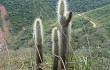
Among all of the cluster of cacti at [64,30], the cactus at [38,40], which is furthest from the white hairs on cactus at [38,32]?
the cluster of cacti at [64,30]

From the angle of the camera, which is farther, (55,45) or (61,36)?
(55,45)

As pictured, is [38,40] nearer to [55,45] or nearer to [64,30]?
[55,45]

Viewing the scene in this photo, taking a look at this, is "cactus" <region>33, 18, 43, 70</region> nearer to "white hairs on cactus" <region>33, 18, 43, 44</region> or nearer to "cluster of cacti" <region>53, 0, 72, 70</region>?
"white hairs on cactus" <region>33, 18, 43, 44</region>

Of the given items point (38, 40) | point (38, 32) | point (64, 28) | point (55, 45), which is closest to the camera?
point (64, 28)

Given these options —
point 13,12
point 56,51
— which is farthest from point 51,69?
point 13,12

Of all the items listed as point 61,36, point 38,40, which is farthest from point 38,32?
point 61,36

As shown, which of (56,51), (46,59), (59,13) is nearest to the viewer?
(59,13)

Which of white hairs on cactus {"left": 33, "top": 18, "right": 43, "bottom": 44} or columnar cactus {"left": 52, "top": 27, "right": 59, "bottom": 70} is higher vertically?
white hairs on cactus {"left": 33, "top": 18, "right": 43, "bottom": 44}

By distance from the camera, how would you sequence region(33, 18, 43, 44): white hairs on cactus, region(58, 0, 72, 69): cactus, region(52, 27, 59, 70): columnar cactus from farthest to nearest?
region(33, 18, 43, 44): white hairs on cactus, region(52, 27, 59, 70): columnar cactus, region(58, 0, 72, 69): cactus

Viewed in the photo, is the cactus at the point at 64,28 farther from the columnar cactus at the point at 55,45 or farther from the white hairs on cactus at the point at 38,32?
the white hairs on cactus at the point at 38,32

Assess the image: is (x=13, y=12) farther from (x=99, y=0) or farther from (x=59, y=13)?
(x=59, y=13)

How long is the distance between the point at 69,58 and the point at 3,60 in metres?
2.07

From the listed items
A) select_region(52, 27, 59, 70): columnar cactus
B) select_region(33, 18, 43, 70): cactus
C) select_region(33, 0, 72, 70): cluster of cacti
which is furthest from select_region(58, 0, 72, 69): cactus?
select_region(33, 18, 43, 70): cactus

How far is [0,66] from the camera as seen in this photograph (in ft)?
19.5
